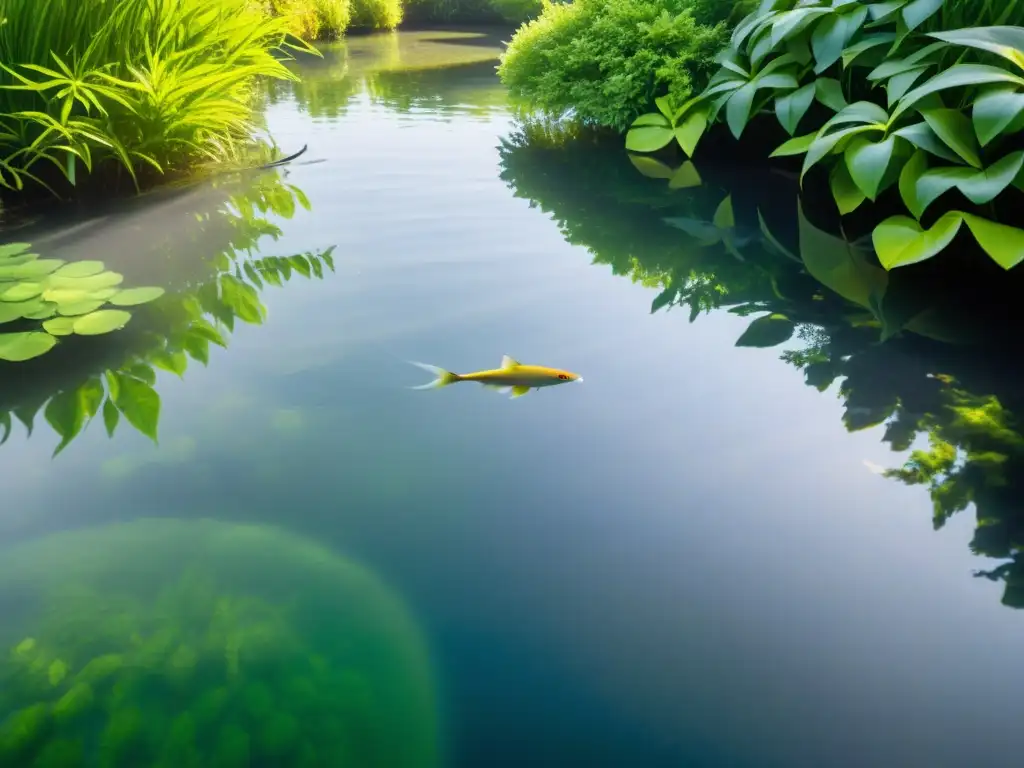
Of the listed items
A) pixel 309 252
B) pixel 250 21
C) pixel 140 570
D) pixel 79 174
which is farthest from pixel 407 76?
pixel 140 570

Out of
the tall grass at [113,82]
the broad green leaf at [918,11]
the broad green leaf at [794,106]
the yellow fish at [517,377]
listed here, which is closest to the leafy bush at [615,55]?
the broad green leaf at [794,106]

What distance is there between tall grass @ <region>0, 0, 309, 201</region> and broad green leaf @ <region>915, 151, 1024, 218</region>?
8.90 feet

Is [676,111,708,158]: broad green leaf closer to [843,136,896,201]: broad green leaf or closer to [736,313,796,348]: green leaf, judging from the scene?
[843,136,896,201]: broad green leaf

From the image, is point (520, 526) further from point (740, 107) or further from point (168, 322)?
point (740, 107)

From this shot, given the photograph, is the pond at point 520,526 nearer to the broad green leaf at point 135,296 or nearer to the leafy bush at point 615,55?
the broad green leaf at point 135,296

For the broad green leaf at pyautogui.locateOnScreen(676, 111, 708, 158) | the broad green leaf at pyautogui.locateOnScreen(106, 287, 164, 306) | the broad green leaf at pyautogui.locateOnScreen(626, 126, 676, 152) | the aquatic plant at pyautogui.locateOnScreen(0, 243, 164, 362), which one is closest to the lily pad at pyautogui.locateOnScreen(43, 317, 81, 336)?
the aquatic plant at pyautogui.locateOnScreen(0, 243, 164, 362)

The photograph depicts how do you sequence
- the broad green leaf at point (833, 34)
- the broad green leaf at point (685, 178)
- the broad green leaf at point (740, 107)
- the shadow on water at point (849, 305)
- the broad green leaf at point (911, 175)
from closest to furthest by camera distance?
the shadow on water at point (849, 305) → the broad green leaf at point (911, 175) → the broad green leaf at point (833, 34) → the broad green leaf at point (740, 107) → the broad green leaf at point (685, 178)

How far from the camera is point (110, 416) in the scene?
169cm

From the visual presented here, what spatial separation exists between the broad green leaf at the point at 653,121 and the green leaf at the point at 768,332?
2.22 m

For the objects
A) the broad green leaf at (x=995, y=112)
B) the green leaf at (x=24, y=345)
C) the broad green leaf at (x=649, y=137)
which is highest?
the broad green leaf at (x=995, y=112)

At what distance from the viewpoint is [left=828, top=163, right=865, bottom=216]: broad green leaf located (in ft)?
8.58

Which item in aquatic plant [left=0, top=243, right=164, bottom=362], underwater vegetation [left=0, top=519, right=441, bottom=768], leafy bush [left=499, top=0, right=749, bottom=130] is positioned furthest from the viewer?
leafy bush [left=499, top=0, right=749, bottom=130]

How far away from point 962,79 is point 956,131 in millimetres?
202

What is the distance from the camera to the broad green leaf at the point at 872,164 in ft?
7.35
